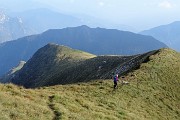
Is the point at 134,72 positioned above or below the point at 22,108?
above

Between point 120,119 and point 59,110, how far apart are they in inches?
282

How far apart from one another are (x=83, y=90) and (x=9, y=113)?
18.8 m

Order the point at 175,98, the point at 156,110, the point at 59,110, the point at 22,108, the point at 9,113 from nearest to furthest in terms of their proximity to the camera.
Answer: the point at 9,113
the point at 22,108
the point at 59,110
the point at 156,110
the point at 175,98

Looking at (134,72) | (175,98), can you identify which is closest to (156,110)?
(175,98)

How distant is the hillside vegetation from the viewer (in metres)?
29.5

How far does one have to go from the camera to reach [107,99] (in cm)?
4138

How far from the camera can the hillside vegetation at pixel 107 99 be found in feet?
96.9

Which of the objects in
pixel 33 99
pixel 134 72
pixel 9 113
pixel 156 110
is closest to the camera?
pixel 9 113

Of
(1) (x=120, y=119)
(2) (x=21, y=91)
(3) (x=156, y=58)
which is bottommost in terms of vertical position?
(1) (x=120, y=119)

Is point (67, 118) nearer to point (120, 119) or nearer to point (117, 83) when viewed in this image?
point (120, 119)

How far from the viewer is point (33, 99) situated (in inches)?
1323

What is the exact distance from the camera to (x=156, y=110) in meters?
43.6

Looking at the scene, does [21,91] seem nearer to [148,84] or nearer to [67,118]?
[67,118]

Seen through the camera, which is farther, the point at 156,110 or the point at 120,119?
the point at 156,110
